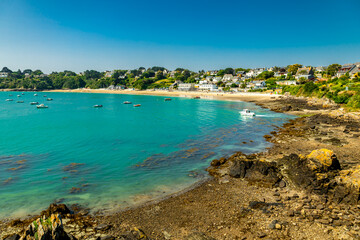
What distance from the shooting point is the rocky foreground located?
10516 mm

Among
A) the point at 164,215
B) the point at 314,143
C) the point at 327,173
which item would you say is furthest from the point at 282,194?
the point at 314,143

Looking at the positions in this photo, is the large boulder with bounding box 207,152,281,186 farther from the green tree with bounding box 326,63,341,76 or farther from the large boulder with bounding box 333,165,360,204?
the green tree with bounding box 326,63,341,76

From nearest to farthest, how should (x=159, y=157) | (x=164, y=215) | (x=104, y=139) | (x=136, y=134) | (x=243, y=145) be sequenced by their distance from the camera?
(x=164, y=215)
(x=159, y=157)
(x=243, y=145)
(x=104, y=139)
(x=136, y=134)

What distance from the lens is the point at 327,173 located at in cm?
1530

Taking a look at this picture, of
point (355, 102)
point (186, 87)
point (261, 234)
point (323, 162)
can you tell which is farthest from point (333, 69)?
point (261, 234)

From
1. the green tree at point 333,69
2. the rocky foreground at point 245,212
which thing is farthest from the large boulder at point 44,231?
the green tree at point 333,69

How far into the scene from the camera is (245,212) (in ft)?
41.3

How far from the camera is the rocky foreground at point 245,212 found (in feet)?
34.5

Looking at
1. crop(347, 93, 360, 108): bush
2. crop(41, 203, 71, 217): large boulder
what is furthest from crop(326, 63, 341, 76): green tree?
crop(41, 203, 71, 217): large boulder

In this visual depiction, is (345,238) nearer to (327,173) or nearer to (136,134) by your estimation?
(327,173)

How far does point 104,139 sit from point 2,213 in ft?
68.4

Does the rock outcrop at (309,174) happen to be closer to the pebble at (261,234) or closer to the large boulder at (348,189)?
the large boulder at (348,189)

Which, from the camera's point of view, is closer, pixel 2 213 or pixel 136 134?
pixel 2 213

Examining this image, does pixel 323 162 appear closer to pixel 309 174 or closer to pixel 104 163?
pixel 309 174
